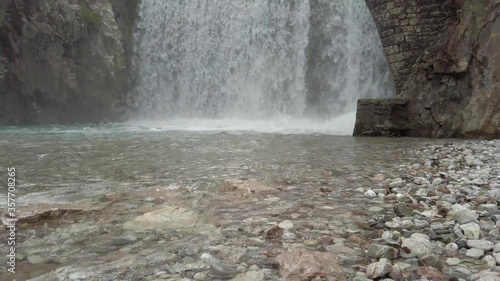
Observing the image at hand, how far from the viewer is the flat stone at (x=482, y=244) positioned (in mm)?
2325

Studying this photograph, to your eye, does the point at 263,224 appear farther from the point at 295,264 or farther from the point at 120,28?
the point at 120,28

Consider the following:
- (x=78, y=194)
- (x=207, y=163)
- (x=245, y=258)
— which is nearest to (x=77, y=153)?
(x=207, y=163)

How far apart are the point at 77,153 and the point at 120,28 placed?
1727 cm

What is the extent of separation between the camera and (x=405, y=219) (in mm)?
2969

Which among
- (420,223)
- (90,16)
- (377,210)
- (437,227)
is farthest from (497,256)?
(90,16)

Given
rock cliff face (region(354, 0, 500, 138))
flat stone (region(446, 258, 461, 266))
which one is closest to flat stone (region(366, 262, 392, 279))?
flat stone (region(446, 258, 461, 266))

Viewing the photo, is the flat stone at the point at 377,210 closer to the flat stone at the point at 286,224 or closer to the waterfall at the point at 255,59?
the flat stone at the point at 286,224

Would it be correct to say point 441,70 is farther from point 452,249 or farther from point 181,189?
point 452,249

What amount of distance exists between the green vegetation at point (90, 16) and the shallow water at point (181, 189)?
546 inches

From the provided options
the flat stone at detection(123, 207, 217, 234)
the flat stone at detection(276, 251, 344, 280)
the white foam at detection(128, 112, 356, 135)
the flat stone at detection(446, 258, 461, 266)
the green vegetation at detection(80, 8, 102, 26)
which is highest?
the green vegetation at detection(80, 8, 102, 26)

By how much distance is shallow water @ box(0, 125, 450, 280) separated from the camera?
2.73 meters

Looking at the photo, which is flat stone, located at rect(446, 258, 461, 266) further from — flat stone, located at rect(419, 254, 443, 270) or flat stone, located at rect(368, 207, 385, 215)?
flat stone, located at rect(368, 207, 385, 215)

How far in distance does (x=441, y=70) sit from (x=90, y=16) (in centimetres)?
1757

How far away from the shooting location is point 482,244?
2369mm
